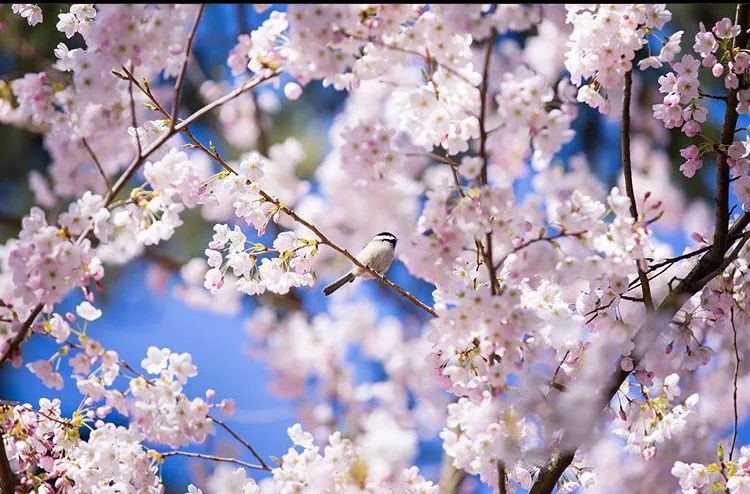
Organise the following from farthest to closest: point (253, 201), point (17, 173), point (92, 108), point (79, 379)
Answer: point (17, 173) < point (92, 108) < point (79, 379) < point (253, 201)

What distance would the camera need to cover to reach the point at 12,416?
1.87 meters

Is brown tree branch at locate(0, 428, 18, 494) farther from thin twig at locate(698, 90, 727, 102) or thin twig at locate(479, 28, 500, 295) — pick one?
thin twig at locate(698, 90, 727, 102)

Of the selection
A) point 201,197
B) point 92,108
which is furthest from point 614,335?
point 92,108

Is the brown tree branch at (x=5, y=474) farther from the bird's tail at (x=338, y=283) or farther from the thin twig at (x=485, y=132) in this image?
the thin twig at (x=485, y=132)

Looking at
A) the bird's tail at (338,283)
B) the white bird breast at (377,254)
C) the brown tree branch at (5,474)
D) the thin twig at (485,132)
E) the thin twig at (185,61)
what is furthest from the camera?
the white bird breast at (377,254)

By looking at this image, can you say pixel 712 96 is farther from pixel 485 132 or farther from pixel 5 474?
pixel 5 474

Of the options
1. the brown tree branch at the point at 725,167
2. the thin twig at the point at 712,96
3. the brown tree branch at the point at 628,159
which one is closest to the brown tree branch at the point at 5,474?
the brown tree branch at the point at 628,159

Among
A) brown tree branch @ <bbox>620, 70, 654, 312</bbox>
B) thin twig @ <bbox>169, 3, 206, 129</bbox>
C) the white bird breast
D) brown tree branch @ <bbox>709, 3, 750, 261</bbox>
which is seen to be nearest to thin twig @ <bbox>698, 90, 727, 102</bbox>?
brown tree branch @ <bbox>709, 3, 750, 261</bbox>

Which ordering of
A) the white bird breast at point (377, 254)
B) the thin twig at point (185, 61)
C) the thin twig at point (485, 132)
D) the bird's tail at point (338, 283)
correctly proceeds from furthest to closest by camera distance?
the white bird breast at point (377, 254) < the bird's tail at point (338, 283) < the thin twig at point (185, 61) < the thin twig at point (485, 132)

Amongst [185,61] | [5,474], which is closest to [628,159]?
[185,61]

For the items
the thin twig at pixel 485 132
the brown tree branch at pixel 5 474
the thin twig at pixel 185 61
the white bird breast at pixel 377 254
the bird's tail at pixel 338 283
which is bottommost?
the brown tree branch at pixel 5 474

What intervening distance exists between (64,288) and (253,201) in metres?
0.46

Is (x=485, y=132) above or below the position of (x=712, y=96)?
below

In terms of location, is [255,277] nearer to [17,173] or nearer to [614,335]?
[614,335]
